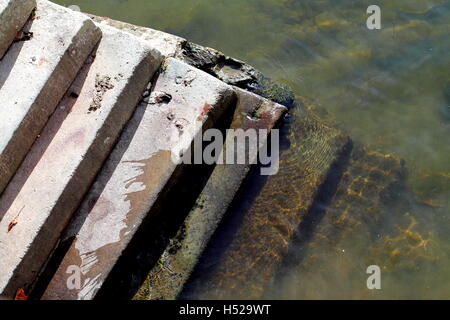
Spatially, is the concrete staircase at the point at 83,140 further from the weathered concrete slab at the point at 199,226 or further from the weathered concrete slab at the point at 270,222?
the weathered concrete slab at the point at 270,222

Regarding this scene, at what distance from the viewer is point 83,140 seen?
141 inches

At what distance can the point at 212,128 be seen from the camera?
4.00 meters

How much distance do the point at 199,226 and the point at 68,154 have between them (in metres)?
1.16

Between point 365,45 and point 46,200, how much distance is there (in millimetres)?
3730

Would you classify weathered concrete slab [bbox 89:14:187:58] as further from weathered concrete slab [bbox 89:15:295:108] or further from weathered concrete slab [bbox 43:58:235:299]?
weathered concrete slab [bbox 43:58:235:299]

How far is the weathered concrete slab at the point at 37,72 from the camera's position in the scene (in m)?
3.49

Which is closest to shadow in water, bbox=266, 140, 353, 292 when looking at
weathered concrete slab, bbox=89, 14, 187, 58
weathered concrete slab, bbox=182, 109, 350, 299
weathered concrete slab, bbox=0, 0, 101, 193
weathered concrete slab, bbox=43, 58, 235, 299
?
weathered concrete slab, bbox=182, 109, 350, 299

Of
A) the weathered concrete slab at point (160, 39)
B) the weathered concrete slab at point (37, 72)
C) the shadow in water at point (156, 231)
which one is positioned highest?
the weathered concrete slab at point (160, 39)

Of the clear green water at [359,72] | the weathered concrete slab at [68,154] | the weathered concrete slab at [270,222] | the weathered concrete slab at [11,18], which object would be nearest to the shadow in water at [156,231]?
the weathered concrete slab at [270,222]

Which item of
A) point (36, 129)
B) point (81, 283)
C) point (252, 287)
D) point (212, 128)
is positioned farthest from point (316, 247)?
point (36, 129)

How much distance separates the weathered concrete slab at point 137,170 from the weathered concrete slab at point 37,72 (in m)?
0.60

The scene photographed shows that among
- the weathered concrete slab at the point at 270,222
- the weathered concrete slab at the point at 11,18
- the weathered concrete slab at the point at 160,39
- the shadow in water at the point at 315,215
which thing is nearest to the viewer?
the weathered concrete slab at the point at 11,18

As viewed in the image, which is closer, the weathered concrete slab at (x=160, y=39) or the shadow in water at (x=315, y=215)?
the shadow in water at (x=315, y=215)

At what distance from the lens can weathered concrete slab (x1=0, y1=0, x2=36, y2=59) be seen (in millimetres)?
3607
